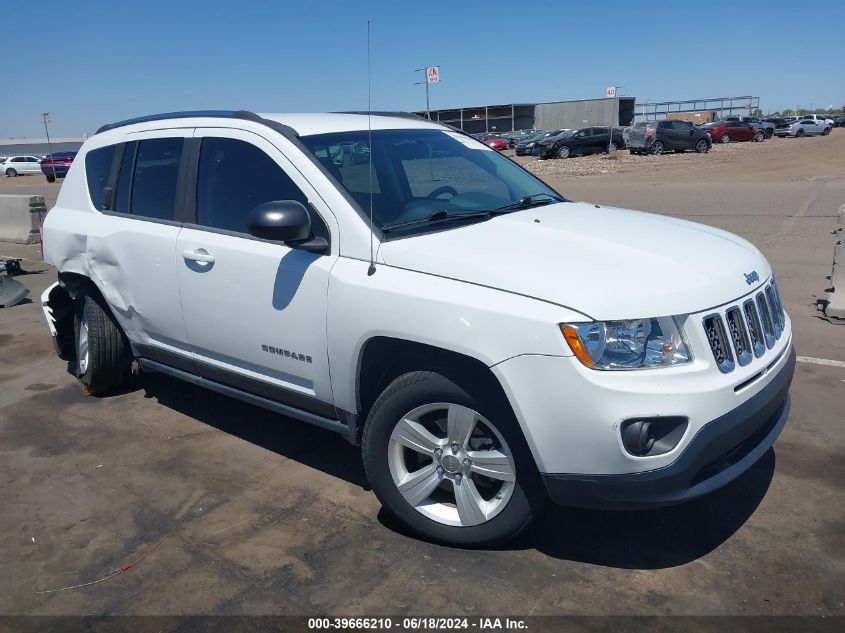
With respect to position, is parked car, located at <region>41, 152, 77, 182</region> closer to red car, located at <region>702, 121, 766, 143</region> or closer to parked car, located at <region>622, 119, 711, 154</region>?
parked car, located at <region>622, 119, 711, 154</region>

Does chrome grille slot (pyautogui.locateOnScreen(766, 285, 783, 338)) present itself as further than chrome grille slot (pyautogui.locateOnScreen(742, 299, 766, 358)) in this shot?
Yes

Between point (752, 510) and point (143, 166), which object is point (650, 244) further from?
point (143, 166)

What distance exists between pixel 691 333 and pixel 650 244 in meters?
0.60

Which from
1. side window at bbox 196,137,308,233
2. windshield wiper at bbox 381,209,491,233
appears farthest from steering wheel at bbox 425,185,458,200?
side window at bbox 196,137,308,233

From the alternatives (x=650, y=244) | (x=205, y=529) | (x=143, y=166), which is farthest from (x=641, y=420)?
(x=143, y=166)

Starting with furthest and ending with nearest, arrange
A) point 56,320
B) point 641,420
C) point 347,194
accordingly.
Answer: point 56,320, point 347,194, point 641,420

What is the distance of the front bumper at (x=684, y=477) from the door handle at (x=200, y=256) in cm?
218

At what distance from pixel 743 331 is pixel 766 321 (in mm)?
361

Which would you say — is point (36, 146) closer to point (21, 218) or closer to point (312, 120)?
point (21, 218)

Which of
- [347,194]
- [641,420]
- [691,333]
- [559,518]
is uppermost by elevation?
[347,194]

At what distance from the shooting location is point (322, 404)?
11.9ft

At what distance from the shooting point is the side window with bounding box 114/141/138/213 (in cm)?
473

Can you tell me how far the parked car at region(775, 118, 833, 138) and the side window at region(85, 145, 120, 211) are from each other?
5743cm

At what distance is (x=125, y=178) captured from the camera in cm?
477
